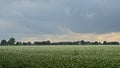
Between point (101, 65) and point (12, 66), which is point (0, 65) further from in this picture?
point (101, 65)

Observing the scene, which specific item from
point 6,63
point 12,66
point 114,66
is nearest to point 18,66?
point 12,66

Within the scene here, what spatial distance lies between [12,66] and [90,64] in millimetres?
6103

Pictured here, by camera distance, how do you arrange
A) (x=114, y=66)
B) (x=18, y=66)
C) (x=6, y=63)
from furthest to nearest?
1. (x=6, y=63)
2. (x=18, y=66)
3. (x=114, y=66)

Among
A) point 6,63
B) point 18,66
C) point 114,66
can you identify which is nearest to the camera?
point 114,66

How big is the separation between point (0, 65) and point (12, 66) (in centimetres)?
107

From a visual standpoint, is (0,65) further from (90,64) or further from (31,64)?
(90,64)

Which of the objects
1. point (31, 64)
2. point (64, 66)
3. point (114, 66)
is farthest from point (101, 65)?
point (31, 64)

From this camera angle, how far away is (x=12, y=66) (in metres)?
29.3

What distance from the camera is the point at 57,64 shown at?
94.2 ft

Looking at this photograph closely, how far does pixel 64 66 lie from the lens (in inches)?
1083

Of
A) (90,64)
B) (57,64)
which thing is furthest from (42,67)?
(90,64)

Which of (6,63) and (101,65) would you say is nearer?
(101,65)

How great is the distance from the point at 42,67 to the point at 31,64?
2.21 metres

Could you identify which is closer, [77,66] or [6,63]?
[77,66]
